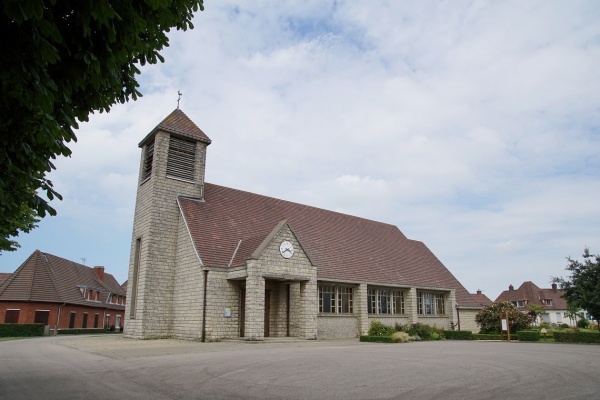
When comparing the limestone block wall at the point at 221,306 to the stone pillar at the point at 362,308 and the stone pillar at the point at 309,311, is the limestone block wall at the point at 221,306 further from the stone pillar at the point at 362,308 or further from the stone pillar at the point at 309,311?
the stone pillar at the point at 362,308

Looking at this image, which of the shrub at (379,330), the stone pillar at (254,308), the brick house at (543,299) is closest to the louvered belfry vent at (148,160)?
the stone pillar at (254,308)

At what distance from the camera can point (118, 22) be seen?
5.49 metres

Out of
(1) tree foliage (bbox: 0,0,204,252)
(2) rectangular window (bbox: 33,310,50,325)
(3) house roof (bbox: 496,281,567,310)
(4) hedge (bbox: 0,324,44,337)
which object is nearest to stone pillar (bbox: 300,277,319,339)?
(1) tree foliage (bbox: 0,0,204,252)

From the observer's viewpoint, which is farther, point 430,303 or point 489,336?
point 430,303

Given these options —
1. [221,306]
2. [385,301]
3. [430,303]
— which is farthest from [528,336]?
[221,306]

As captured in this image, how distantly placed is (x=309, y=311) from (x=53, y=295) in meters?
26.7

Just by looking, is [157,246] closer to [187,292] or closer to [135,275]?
[135,275]

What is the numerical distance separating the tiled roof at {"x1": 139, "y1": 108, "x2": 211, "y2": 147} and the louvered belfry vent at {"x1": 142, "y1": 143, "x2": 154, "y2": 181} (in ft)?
1.61

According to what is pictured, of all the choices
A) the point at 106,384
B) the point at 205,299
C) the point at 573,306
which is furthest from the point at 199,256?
the point at 573,306

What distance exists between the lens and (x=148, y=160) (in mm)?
26359

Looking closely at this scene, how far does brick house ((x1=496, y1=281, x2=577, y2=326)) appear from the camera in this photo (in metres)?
72.4

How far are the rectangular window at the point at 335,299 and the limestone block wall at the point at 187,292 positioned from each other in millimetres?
7144

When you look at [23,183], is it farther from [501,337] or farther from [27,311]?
[27,311]

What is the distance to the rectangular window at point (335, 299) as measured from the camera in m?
26.0
